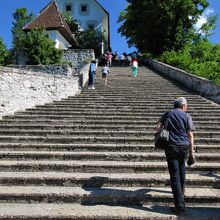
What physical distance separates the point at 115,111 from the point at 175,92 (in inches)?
165

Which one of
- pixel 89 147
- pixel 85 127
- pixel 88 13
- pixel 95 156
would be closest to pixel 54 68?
pixel 85 127

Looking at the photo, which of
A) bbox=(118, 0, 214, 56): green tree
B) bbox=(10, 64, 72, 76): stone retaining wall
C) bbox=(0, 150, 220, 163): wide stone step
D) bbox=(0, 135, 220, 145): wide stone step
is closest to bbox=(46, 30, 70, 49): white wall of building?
bbox=(118, 0, 214, 56): green tree

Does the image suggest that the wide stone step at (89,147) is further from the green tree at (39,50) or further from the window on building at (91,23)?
the window on building at (91,23)

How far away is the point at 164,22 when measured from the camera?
1302 inches

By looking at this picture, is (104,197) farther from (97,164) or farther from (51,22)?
(51,22)

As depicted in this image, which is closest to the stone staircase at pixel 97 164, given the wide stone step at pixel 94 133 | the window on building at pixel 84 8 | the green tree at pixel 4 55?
the wide stone step at pixel 94 133

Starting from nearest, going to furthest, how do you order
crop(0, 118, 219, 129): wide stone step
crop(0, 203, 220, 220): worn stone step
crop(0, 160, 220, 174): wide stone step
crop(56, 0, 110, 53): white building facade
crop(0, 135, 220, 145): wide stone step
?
crop(0, 203, 220, 220): worn stone step
crop(0, 160, 220, 174): wide stone step
crop(0, 135, 220, 145): wide stone step
crop(0, 118, 219, 129): wide stone step
crop(56, 0, 110, 53): white building facade

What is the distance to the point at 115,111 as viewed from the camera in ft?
38.7

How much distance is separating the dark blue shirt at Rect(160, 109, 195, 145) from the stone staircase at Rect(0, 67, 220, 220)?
1024 mm

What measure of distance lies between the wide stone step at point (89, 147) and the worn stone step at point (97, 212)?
2522mm

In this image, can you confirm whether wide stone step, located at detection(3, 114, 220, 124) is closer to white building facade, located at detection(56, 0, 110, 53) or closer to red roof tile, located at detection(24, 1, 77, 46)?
red roof tile, located at detection(24, 1, 77, 46)

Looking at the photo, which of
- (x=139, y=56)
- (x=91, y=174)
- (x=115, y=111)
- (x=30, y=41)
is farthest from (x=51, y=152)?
(x=139, y=56)

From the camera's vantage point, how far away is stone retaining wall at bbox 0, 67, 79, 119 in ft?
36.6

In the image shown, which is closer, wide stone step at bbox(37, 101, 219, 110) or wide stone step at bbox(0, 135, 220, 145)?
wide stone step at bbox(0, 135, 220, 145)
